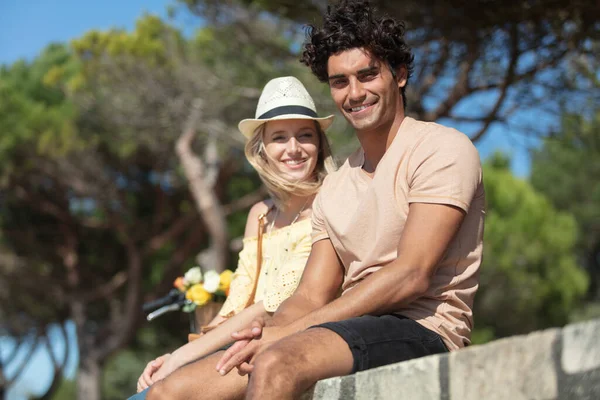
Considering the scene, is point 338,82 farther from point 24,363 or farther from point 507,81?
point 24,363

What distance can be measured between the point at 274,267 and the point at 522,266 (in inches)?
779

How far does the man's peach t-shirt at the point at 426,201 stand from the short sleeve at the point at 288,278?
0.50m

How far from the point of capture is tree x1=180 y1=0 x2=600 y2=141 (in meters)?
8.76

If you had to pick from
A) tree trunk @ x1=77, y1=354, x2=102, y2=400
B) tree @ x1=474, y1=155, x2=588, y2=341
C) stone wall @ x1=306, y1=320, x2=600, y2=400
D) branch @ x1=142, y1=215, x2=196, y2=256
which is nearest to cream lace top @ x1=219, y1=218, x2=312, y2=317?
stone wall @ x1=306, y1=320, x2=600, y2=400

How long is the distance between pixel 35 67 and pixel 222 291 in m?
15.4

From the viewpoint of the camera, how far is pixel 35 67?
18.4 m

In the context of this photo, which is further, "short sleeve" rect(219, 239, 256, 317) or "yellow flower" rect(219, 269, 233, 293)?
"yellow flower" rect(219, 269, 233, 293)

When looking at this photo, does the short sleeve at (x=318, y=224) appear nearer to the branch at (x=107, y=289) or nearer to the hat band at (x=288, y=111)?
the hat band at (x=288, y=111)

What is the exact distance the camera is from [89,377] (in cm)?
1859

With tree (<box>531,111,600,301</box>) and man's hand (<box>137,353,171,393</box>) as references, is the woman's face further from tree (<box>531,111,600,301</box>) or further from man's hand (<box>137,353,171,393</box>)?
tree (<box>531,111,600,301</box>)

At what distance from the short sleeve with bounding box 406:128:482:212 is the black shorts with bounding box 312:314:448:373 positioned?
404 mm

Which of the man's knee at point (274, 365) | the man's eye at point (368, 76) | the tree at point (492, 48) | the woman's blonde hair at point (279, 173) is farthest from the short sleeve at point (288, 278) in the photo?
the tree at point (492, 48)

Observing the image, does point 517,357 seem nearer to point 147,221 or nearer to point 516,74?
point 516,74

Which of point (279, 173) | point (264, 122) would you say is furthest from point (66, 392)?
point (279, 173)
